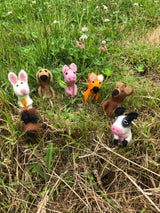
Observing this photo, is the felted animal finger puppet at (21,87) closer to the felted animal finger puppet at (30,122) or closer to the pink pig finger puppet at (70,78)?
the felted animal finger puppet at (30,122)

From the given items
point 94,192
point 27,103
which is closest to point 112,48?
point 27,103

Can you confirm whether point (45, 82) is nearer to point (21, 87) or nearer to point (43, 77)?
point (43, 77)

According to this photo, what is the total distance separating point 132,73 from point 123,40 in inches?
32.8

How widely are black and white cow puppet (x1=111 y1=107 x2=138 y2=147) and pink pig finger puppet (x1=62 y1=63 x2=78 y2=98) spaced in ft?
2.39

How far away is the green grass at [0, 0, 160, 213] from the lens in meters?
1.73

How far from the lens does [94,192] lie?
1744 mm

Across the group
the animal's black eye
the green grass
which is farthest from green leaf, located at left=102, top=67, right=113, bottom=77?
the animal's black eye

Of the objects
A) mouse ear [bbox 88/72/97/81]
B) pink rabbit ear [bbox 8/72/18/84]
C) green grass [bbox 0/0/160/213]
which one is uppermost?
pink rabbit ear [bbox 8/72/18/84]

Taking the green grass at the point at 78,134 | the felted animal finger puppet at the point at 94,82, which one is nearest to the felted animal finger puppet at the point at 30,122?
the green grass at the point at 78,134

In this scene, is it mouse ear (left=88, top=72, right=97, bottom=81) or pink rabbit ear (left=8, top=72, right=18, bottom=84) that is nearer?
pink rabbit ear (left=8, top=72, right=18, bottom=84)

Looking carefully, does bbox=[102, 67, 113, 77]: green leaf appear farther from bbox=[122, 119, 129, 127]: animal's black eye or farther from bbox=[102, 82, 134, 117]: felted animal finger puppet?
bbox=[122, 119, 129, 127]: animal's black eye

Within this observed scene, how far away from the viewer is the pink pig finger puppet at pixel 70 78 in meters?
2.28

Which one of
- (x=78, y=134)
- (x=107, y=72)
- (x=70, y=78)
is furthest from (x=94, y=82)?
(x=78, y=134)

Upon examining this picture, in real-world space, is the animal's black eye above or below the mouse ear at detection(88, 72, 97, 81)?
below
